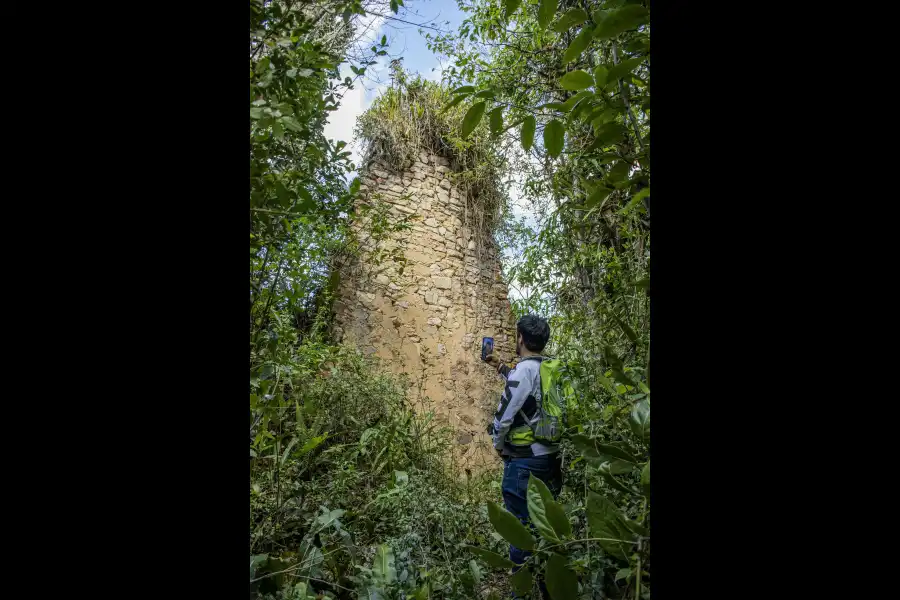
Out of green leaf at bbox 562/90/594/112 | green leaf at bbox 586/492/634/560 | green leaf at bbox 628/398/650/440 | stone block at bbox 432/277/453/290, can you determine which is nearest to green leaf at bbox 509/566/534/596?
green leaf at bbox 586/492/634/560

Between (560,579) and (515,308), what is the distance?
2844 millimetres

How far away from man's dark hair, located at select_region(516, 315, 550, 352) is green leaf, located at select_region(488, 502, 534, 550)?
2.13 metres

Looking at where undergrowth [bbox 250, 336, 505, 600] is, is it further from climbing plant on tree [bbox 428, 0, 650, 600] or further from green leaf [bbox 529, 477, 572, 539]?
green leaf [bbox 529, 477, 572, 539]

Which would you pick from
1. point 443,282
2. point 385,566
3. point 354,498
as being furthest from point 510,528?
point 443,282

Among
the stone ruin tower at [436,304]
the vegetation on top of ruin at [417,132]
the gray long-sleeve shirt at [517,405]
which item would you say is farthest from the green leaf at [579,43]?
the vegetation on top of ruin at [417,132]

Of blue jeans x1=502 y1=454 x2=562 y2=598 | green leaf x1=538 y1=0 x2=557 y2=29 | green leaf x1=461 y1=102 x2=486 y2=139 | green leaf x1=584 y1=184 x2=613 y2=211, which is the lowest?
blue jeans x1=502 y1=454 x2=562 y2=598

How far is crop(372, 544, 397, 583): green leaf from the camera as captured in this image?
180 cm

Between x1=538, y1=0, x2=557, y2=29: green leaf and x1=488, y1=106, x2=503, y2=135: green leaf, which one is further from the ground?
x1=538, y1=0, x2=557, y2=29: green leaf

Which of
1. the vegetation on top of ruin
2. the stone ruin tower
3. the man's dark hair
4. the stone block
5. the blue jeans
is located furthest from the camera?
the stone block

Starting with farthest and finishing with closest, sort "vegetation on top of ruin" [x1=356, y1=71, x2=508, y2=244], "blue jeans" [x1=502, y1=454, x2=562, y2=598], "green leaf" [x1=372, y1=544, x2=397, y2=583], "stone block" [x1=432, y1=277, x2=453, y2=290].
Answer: "stone block" [x1=432, y1=277, x2=453, y2=290], "vegetation on top of ruin" [x1=356, y1=71, x2=508, y2=244], "blue jeans" [x1=502, y1=454, x2=562, y2=598], "green leaf" [x1=372, y1=544, x2=397, y2=583]

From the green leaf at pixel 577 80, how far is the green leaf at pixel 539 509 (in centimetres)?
51
